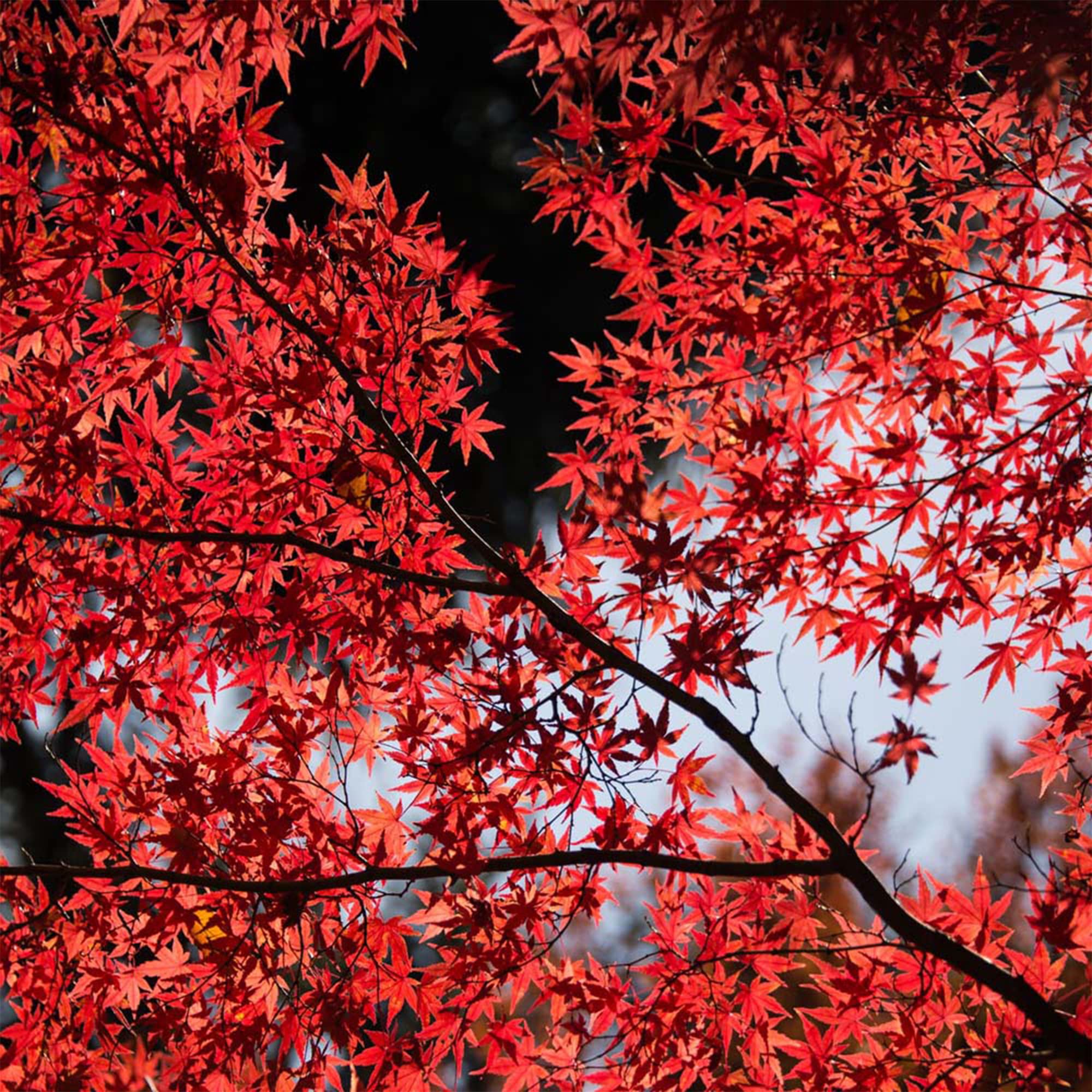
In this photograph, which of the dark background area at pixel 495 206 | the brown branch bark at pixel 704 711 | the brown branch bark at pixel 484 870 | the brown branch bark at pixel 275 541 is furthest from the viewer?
the dark background area at pixel 495 206

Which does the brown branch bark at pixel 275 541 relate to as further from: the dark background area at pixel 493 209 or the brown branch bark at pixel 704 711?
the dark background area at pixel 493 209

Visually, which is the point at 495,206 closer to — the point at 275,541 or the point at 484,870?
the point at 275,541

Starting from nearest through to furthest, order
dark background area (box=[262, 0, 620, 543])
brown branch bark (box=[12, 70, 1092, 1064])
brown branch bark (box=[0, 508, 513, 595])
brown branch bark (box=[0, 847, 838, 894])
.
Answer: brown branch bark (box=[12, 70, 1092, 1064]), brown branch bark (box=[0, 847, 838, 894]), brown branch bark (box=[0, 508, 513, 595]), dark background area (box=[262, 0, 620, 543])

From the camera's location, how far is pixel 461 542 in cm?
272

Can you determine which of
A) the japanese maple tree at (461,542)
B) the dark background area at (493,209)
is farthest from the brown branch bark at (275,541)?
the dark background area at (493,209)

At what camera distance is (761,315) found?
258 centimetres

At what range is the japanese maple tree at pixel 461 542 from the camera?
7.99 ft

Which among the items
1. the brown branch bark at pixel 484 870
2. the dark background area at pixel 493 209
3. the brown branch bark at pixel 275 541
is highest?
the dark background area at pixel 493 209

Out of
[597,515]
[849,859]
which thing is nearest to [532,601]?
[597,515]

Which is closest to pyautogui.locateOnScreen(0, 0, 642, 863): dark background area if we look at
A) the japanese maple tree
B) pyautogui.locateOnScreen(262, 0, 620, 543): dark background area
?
pyautogui.locateOnScreen(262, 0, 620, 543): dark background area

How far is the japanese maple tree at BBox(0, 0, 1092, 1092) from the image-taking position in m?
2.44

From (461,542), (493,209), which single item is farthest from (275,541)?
(493,209)

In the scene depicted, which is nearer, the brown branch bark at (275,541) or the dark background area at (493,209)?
the brown branch bark at (275,541)

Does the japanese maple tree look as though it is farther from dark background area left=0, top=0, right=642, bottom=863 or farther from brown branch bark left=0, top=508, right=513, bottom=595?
dark background area left=0, top=0, right=642, bottom=863
